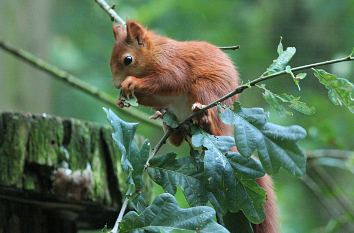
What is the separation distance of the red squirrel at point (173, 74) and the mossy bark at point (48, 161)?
0.19m

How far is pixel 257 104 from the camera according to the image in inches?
151

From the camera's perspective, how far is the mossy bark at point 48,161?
1.54 meters

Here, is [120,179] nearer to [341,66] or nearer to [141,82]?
[141,82]

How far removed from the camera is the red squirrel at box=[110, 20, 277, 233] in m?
1.61

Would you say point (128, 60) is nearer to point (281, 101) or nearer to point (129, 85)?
point (129, 85)

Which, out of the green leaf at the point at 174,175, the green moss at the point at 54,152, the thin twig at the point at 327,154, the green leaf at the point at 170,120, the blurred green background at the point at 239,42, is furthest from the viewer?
the blurred green background at the point at 239,42

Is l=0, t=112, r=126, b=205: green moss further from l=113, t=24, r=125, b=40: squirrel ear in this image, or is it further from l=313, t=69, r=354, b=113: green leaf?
l=313, t=69, r=354, b=113: green leaf

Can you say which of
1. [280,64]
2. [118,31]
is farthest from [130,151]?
[118,31]

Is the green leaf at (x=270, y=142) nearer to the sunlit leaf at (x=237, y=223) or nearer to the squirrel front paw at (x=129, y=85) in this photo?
the sunlit leaf at (x=237, y=223)

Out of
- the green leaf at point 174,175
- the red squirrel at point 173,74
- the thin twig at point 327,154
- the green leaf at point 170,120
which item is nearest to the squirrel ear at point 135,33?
the red squirrel at point 173,74

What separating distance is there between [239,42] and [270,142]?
3.72m

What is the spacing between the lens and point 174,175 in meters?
1.18

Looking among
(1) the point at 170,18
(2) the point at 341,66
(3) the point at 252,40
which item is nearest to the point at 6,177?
(2) the point at 341,66

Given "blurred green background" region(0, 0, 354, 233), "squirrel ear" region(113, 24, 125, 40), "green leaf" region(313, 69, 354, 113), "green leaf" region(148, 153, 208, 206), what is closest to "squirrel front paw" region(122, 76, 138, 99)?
"squirrel ear" region(113, 24, 125, 40)
